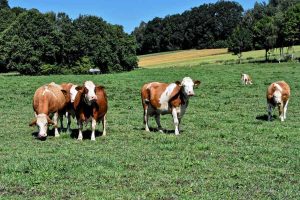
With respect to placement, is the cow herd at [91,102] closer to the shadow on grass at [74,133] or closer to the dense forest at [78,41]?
the shadow on grass at [74,133]

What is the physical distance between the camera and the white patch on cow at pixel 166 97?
56.3 ft

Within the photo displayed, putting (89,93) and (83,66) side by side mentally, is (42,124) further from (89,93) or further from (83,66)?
(83,66)

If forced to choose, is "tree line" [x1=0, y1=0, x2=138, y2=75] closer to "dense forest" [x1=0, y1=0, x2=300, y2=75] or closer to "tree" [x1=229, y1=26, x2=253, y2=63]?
"dense forest" [x1=0, y1=0, x2=300, y2=75]

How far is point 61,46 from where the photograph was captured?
82438 millimetres

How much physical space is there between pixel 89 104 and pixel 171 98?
3.02m

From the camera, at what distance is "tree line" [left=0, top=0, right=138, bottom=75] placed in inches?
3115

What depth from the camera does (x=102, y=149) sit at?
45.9 ft

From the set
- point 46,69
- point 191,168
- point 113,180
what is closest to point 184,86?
point 191,168

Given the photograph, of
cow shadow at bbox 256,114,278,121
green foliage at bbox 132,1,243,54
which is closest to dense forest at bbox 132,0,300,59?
green foliage at bbox 132,1,243,54

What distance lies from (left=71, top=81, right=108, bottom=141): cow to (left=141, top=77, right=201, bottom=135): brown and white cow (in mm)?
1994

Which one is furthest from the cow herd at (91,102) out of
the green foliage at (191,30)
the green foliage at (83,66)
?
the green foliage at (191,30)

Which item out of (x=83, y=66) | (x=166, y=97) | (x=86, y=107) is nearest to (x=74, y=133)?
(x=86, y=107)

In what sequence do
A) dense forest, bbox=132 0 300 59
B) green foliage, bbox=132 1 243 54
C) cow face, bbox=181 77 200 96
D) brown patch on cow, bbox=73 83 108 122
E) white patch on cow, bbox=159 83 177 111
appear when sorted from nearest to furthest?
brown patch on cow, bbox=73 83 108 122 → cow face, bbox=181 77 200 96 → white patch on cow, bbox=159 83 177 111 → dense forest, bbox=132 0 300 59 → green foliage, bbox=132 1 243 54

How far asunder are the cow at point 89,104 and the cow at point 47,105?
1.02 m
